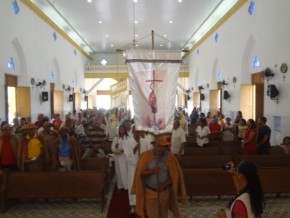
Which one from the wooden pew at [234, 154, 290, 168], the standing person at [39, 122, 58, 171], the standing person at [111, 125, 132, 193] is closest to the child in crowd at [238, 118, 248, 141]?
the wooden pew at [234, 154, 290, 168]

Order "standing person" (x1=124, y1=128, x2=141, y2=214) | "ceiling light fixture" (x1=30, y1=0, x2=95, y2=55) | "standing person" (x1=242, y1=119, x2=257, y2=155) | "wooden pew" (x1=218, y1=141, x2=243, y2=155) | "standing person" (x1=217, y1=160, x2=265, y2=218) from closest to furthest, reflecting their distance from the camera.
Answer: "standing person" (x1=217, y1=160, x2=265, y2=218)
"standing person" (x1=124, y1=128, x2=141, y2=214)
"standing person" (x1=242, y1=119, x2=257, y2=155)
"wooden pew" (x1=218, y1=141, x2=243, y2=155)
"ceiling light fixture" (x1=30, y1=0, x2=95, y2=55)

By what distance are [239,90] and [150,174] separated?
35.4 ft

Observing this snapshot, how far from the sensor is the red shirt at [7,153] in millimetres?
6453

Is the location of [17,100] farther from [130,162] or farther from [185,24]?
[185,24]

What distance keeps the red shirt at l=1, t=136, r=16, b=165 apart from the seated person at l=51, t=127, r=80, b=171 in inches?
33.7

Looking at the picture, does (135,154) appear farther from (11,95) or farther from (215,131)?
(11,95)

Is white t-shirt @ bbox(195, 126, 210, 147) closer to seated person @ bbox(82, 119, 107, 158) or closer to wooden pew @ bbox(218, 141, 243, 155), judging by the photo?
wooden pew @ bbox(218, 141, 243, 155)

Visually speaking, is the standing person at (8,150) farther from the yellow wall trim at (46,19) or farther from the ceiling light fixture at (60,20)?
the ceiling light fixture at (60,20)

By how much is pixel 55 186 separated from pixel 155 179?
2.87 m

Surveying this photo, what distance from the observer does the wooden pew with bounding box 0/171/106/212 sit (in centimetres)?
611

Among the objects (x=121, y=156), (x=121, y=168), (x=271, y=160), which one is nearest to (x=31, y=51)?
(x=121, y=156)

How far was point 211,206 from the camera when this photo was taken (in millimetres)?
6223

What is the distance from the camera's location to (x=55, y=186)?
20.0 feet

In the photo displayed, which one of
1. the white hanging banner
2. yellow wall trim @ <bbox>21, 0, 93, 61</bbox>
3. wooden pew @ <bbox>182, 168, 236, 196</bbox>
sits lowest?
wooden pew @ <bbox>182, 168, 236, 196</bbox>
